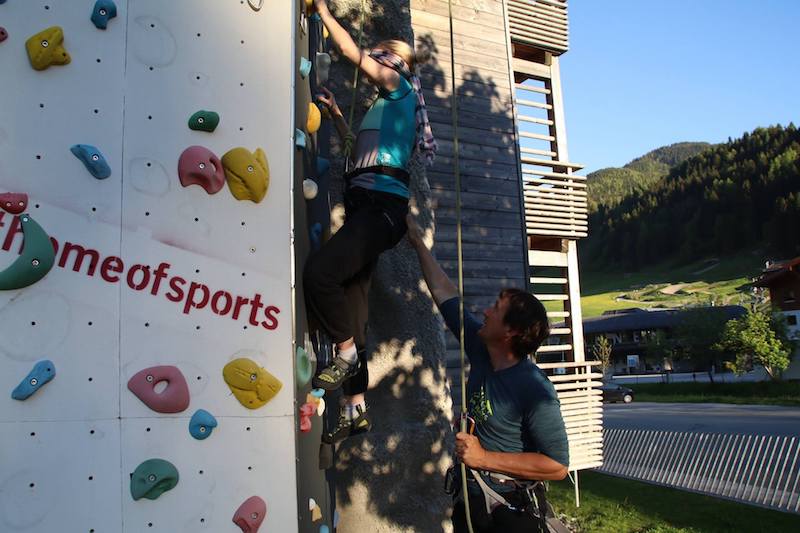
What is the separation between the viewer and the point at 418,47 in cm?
1036

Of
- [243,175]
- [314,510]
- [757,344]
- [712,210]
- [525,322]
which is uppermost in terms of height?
[712,210]

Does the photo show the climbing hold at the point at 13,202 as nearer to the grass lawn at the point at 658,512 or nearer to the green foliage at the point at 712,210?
the grass lawn at the point at 658,512

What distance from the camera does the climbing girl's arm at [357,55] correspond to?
3238 mm

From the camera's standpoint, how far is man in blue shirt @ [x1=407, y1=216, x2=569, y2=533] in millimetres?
3043

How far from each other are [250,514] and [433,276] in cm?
177

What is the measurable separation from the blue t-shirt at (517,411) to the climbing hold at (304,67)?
66.2 inches

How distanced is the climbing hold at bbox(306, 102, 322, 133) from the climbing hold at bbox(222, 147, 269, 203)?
0.56 meters

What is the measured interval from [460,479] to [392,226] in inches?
49.9

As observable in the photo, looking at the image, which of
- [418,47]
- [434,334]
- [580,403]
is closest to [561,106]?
[418,47]

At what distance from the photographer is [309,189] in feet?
10.8

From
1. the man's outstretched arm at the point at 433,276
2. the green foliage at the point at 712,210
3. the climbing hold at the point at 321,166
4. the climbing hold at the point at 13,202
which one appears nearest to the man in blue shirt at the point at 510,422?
the man's outstretched arm at the point at 433,276

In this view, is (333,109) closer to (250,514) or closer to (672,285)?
(250,514)

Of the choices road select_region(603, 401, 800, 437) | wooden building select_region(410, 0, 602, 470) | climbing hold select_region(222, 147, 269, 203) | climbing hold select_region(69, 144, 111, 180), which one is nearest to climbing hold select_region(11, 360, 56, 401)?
climbing hold select_region(69, 144, 111, 180)

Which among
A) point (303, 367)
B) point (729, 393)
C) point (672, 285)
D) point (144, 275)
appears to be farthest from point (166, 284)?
point (672, 285)
